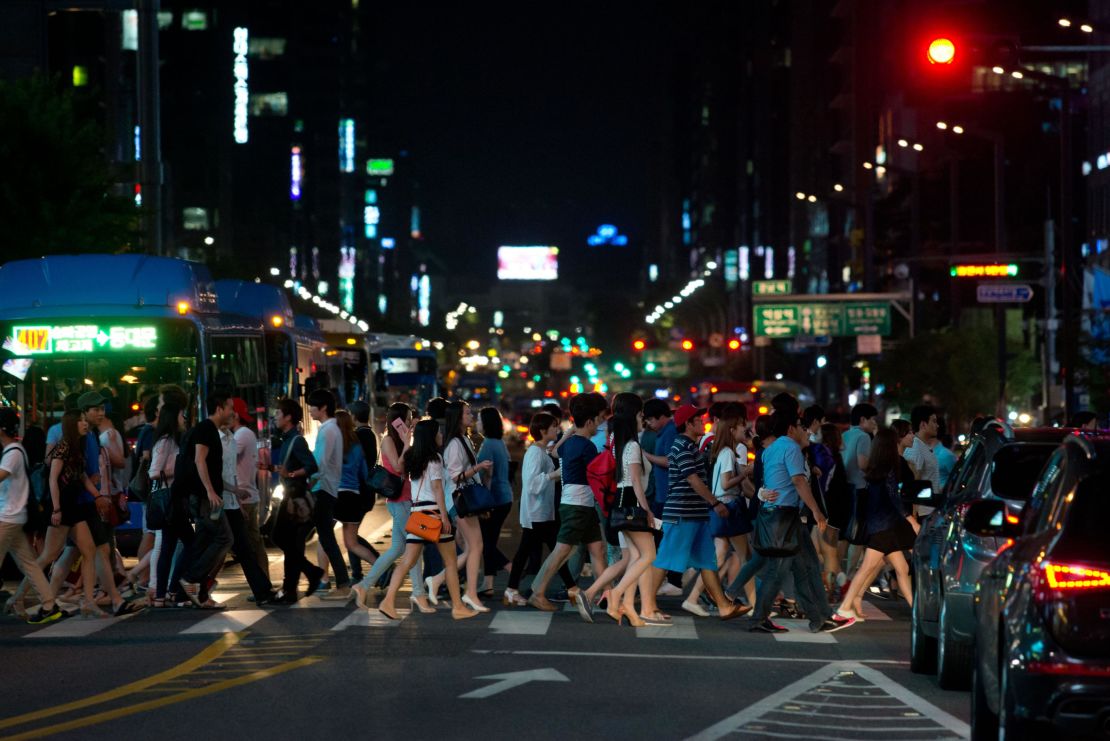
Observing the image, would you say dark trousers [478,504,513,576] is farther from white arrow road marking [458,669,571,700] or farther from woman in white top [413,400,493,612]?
white arrow road marking [458,669,571,700]

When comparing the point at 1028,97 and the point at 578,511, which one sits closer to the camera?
the point at 578,511

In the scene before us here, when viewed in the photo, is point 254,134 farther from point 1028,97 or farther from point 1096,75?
point 1096,75

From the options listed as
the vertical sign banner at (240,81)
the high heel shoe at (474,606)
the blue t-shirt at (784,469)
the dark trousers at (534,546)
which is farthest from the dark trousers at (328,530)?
the vertical sign banner at (240,81)

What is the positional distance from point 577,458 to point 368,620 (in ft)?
6.89

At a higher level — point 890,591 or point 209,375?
point 209,375

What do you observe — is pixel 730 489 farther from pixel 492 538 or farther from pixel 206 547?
pixel 206 547

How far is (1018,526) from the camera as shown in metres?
8.57

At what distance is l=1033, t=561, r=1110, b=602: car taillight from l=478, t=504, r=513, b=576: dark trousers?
35.1ft

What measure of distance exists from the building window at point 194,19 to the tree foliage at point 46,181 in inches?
4276

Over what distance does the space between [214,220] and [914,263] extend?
79428 mm

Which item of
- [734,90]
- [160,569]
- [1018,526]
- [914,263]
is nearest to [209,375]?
[160,569]

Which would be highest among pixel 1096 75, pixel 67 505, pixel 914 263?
pixel 1096 75

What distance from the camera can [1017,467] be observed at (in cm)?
1133

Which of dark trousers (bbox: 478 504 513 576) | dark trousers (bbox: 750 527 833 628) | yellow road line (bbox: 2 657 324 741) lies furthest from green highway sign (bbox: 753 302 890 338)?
yellow road line (bbox: 2 657 324 741)
